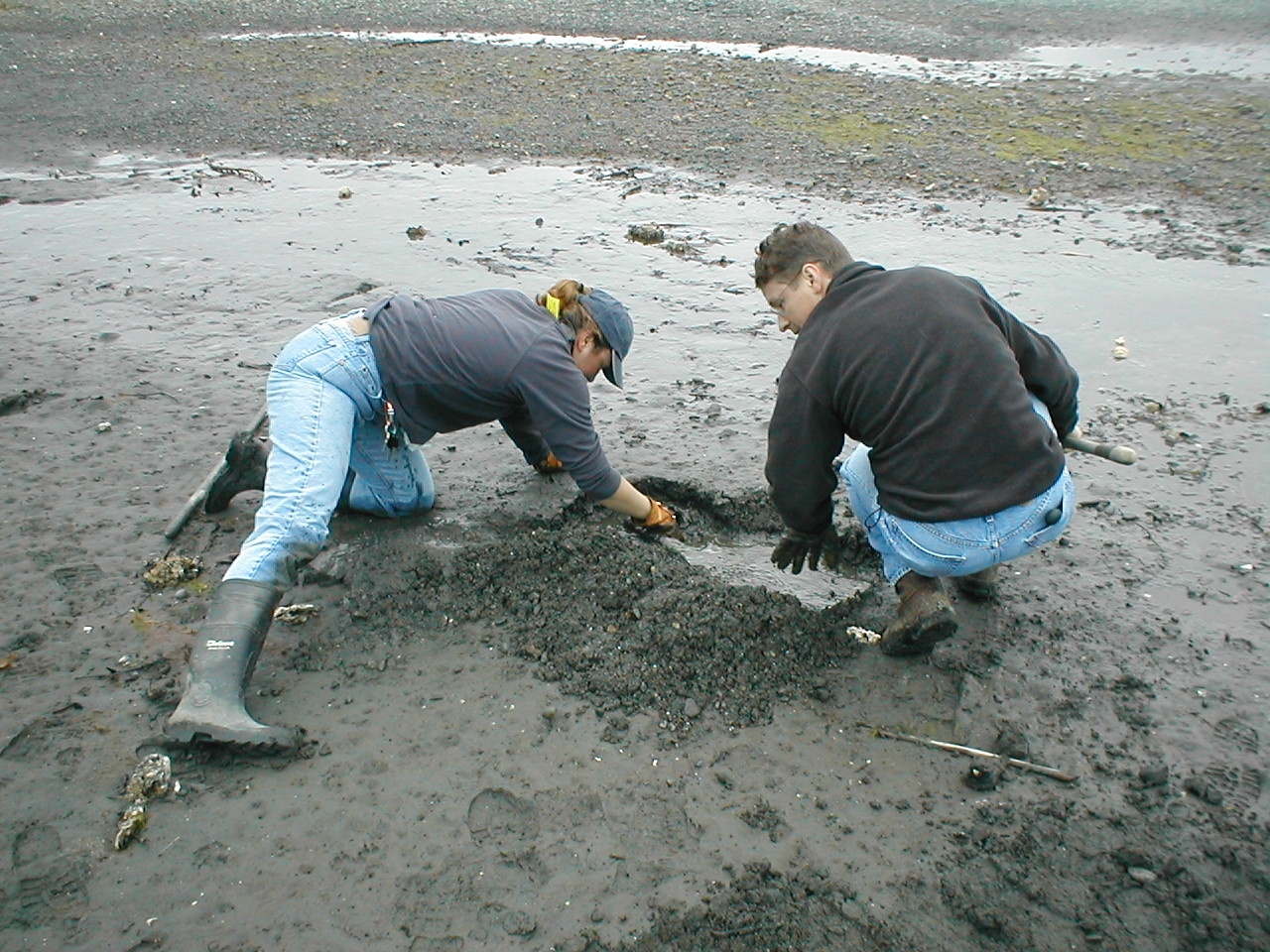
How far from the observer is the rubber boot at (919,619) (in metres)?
3.05

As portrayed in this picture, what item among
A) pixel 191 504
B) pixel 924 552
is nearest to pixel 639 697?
pixel 924 552

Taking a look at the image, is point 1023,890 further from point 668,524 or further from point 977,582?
point 668,524

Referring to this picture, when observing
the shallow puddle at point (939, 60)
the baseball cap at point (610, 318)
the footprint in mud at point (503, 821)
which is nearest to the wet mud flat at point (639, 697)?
the footprint in mud at point (503, 821)

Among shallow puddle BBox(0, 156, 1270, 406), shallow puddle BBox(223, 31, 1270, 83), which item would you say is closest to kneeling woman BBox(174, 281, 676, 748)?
shallow puddle BBox(0, 156, 1270, 406)

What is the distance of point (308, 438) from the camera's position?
10.8 ft

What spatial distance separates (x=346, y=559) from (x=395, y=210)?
4418mm

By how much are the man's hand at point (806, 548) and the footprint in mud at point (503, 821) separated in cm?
124

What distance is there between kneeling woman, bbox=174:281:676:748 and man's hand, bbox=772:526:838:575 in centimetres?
66

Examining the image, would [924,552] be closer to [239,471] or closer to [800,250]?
[800,250]

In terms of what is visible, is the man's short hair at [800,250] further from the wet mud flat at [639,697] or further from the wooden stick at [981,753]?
the wooden stick at [981,753]

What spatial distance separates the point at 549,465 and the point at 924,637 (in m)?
1.92

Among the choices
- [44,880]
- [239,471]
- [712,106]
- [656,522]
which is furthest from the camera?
[712,106]

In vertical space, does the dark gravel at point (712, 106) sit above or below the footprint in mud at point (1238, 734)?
above

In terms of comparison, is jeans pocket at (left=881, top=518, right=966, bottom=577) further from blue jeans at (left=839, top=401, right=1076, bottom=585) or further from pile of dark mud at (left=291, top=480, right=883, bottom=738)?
pile of dark mud at (left=291, top=480, right=883, bottom=738)
